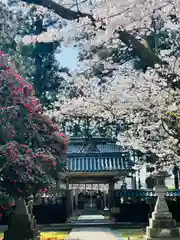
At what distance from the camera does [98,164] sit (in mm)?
17469

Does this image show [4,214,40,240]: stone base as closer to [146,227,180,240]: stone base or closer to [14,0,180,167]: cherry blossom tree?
[14,0,180,167]: cherry blossom tree

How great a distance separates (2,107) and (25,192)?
6.07ft

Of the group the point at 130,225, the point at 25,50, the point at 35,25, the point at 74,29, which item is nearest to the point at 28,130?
the point at 74,29

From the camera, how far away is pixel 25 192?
7.36 metres

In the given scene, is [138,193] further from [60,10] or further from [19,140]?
[60,10]

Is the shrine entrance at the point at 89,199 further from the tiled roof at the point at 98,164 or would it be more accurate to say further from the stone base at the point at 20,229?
the stone base at the point at 20,229

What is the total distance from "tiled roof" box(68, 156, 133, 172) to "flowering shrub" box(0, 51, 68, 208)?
8.26 meters

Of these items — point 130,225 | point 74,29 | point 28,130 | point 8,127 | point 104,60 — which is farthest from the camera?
point 130,225

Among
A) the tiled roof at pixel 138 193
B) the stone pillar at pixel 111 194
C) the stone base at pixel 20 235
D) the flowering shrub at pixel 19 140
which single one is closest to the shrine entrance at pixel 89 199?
the stone pillar at pixel 111 194

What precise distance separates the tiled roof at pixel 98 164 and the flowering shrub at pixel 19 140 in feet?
27.1

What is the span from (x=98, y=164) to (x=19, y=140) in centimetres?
996

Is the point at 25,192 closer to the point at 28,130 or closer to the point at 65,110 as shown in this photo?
the point at 28,130

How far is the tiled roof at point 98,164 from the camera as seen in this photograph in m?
16.9

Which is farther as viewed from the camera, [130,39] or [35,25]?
[35,25]
